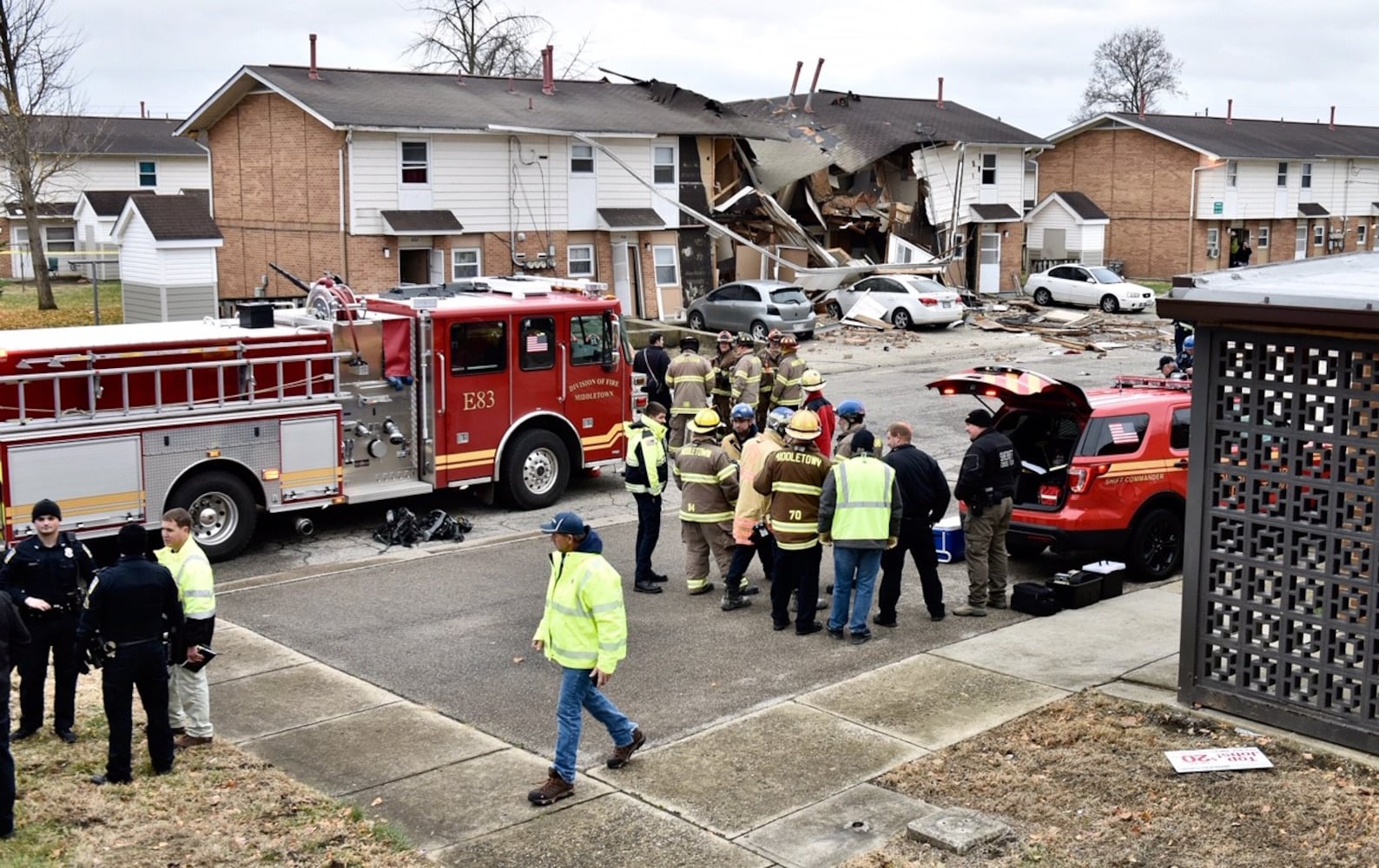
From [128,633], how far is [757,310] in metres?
27.0

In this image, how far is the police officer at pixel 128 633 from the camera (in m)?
7.94

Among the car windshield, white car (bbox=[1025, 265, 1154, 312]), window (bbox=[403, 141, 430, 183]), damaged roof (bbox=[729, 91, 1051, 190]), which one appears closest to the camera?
window (bbox=[403, 141, 430, 183])

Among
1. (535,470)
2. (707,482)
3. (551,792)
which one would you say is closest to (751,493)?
(707,482)

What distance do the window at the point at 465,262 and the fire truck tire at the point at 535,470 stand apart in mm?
18094

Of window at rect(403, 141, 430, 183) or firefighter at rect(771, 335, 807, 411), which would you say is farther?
window at rect(403, 141, 430, 183)

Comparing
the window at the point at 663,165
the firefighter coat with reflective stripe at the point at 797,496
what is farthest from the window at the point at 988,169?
the firefighter coat with reflective stripe at the point at 797,496

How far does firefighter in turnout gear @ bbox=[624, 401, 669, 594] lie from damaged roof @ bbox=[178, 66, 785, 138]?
66.7 feet

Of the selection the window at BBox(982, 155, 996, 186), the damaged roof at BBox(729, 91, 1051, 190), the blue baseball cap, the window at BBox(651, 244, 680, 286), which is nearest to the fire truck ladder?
the blue baseball cap

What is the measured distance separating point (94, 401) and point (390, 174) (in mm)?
20374

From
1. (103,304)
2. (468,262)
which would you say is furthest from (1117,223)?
(103,304)

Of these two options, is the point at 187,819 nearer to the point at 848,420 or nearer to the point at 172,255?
the point at 848,420

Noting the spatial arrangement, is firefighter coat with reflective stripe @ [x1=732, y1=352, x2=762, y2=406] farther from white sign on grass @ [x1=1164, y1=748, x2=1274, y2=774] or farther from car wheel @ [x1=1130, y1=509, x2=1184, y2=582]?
white sign on grass @ [x1=1164, y1=748, x2=1274, y2=774]

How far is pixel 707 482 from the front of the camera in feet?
39.0

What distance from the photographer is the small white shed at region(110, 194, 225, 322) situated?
3069 cm
